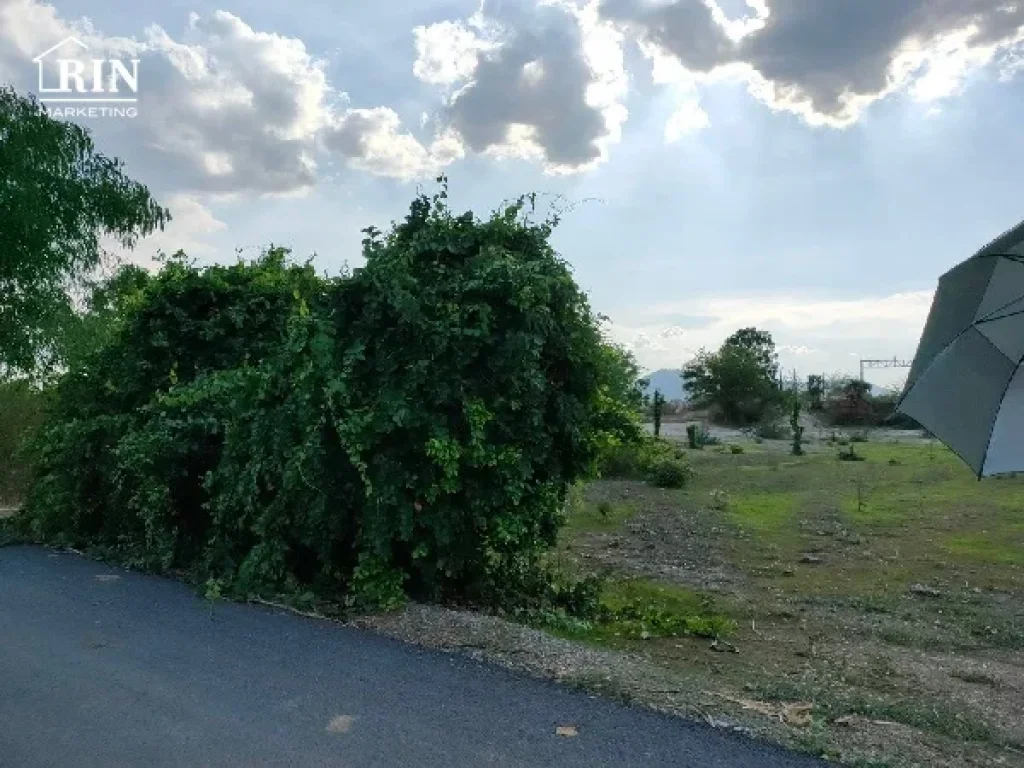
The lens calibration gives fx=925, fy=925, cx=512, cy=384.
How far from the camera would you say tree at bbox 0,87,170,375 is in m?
10.1

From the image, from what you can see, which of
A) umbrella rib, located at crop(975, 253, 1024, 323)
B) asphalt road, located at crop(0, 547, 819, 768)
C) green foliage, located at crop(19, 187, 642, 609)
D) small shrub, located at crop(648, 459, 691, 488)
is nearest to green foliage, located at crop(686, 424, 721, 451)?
small shrub, located at crop(648, 459, 691, 488)

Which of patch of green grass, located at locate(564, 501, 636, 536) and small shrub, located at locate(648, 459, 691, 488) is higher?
small shrub, located at locate(648, 459, 691, 488)

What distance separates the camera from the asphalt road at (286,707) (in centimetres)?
454

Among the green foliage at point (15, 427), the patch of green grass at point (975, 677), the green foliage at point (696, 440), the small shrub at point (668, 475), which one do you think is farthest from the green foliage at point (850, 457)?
the patch of green grass at point (975, 677)

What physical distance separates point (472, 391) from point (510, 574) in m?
2.09

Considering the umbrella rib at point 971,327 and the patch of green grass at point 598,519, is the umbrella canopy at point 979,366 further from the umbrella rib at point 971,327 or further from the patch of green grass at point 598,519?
the patch of green grass at point 598,519

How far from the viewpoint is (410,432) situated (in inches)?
304

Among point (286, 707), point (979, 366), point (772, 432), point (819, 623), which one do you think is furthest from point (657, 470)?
point (772, 432)

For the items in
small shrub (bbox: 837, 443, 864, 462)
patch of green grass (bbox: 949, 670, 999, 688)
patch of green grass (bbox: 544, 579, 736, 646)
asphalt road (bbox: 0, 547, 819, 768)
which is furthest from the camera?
small shrub (bbox: 837, 443, 864, 462)

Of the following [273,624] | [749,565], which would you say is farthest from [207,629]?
[749,565]

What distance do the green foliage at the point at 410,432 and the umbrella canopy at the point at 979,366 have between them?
326 centimetres

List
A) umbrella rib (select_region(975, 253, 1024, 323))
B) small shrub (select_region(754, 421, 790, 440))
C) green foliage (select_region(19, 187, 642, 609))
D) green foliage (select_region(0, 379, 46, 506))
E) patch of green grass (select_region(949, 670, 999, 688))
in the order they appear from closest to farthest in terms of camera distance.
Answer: umbrella rib (select_region(975, 253, 1024, 323)), patch of green grass (select_region(949, 670, 999, 688)), green foliage (select_region(19, 187, 642, 609)), green foliage (select_region(0, 379, 46, 506)), small shrub (select_region(754, 421, 790, 440))

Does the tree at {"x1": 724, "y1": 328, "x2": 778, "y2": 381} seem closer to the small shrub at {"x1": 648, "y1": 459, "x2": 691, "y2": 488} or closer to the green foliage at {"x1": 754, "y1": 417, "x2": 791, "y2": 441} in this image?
the green foliage at {"x1": 754, "y1": 417, "x2": 791, "y2": 441}

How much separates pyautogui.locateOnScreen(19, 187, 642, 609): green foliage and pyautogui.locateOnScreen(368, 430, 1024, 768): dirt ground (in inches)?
37.6
